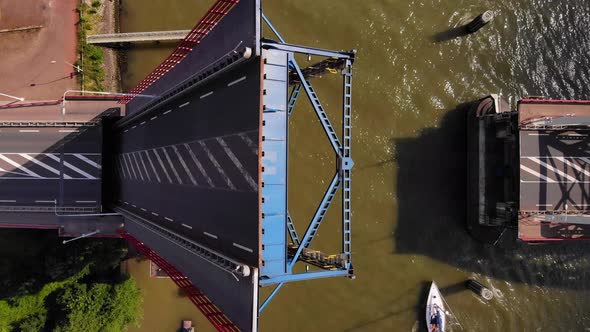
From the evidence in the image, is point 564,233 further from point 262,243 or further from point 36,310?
point 36,310

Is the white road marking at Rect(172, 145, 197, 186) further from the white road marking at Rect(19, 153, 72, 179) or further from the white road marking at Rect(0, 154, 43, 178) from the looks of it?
the white road marking at Rect(0, 154, 43, 178)

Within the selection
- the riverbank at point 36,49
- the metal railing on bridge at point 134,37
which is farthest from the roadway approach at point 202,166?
the metal railing on bridge at point 134,37

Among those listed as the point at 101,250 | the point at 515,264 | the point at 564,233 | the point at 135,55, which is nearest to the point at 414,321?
the point at 515,264

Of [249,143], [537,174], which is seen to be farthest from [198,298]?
[537,174]

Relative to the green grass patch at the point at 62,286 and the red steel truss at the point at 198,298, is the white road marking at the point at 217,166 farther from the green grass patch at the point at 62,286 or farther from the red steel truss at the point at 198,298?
the green grass patch at the point at 62,286

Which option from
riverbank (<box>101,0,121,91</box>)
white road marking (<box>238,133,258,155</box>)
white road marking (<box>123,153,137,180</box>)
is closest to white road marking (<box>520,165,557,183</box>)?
white road marking (<box>238,133,258,155</box>)

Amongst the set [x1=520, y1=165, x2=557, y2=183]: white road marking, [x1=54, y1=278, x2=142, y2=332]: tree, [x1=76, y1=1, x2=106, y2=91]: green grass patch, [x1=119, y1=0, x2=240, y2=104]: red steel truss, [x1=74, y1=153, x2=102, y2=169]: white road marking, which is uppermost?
[x1=76, y1=1, x2=106, y2=91]: green grass patch
